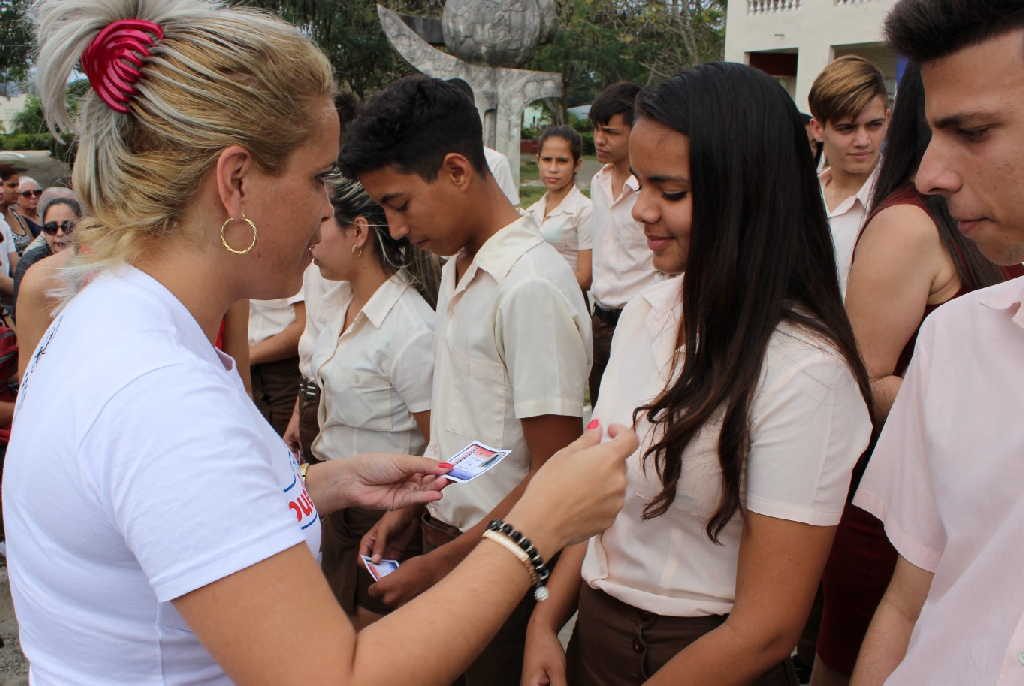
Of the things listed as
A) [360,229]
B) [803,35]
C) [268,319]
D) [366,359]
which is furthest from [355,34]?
[366,359]

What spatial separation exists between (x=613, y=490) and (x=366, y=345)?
1529 mm

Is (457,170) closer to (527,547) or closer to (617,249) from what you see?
(527,547)

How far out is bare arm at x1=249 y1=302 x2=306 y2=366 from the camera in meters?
4.02

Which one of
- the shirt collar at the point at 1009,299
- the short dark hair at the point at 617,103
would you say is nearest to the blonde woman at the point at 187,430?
the shirt collar at the point at 1009,299

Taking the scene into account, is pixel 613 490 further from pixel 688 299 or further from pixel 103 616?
pixel 103 616

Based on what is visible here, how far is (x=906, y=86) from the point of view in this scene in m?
2.31

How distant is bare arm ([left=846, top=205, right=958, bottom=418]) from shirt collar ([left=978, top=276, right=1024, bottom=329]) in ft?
2.68

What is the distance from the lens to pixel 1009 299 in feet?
4.13

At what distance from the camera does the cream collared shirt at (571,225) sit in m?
6.57

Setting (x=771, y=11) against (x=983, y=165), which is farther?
(x=771, y=11)

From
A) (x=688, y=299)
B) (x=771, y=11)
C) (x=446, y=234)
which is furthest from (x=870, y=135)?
(x=771, y=11)

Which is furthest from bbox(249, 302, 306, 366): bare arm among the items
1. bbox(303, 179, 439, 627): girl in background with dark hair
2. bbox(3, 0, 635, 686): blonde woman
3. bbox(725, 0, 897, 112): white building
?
bbox(725, 0, 897, 112): white building

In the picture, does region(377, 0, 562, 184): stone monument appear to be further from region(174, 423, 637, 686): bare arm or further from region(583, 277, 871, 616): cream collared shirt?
region(174, 423, 637, 686): bare arm

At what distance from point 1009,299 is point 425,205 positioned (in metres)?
1.60
